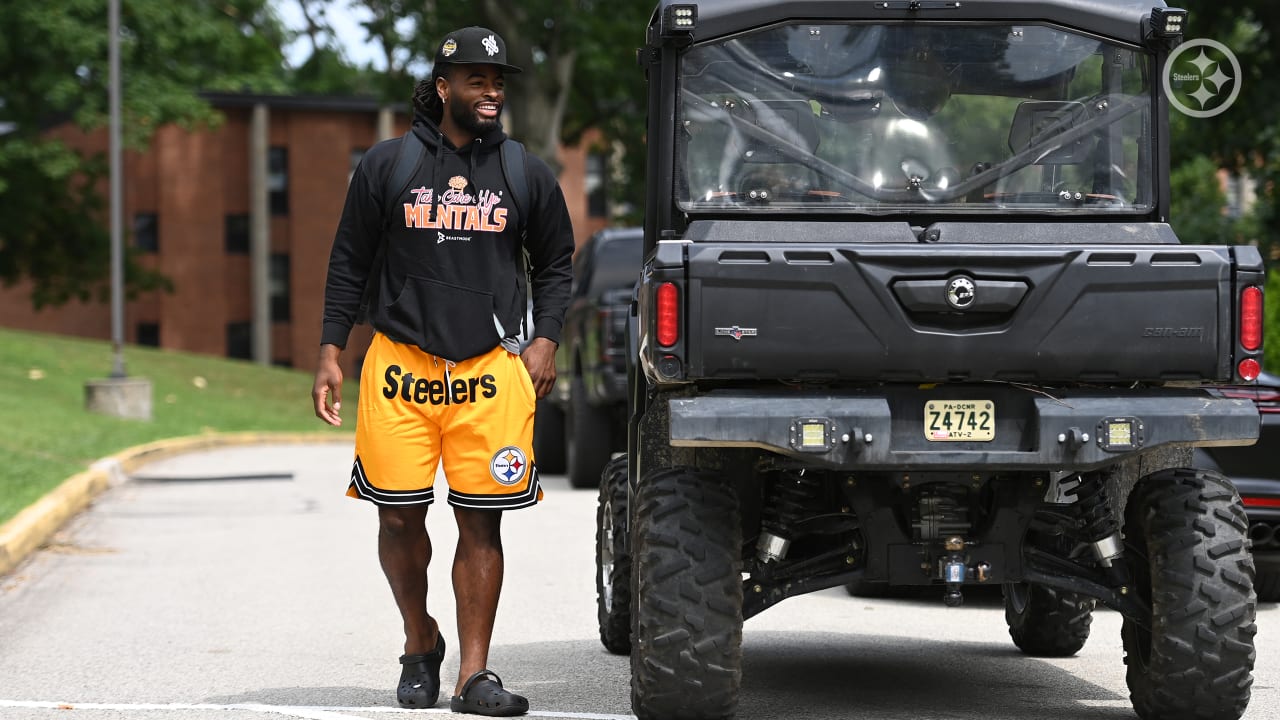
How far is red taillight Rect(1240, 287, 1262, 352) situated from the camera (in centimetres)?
597

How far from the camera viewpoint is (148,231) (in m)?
59.6

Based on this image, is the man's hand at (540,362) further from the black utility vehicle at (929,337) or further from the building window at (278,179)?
the building window at (278,179)

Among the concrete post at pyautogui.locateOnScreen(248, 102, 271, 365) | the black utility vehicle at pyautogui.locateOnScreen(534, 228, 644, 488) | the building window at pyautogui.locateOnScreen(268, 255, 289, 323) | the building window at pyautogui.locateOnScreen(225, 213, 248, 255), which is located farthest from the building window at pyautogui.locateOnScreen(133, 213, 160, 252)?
the black utility vehicle at pyautogui.locateOnScreen(534, 228, 644, 488)

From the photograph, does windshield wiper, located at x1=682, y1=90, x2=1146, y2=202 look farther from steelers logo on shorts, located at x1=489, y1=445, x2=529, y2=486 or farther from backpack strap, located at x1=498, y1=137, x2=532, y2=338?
steelers logo on shorts, located at x1=489, y1=445, x2=529, y2=486

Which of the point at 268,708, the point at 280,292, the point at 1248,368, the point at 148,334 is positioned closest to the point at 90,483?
the point at 268,708

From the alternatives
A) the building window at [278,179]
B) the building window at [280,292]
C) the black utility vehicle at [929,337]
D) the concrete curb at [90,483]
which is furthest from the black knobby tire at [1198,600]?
the building window at [280,292]

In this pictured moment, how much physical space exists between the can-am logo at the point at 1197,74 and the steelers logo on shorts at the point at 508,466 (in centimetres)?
252

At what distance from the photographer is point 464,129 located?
662cm

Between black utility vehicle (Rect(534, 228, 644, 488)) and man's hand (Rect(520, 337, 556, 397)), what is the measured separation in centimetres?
922

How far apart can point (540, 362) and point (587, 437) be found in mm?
10880

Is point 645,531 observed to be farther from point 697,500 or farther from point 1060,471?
point 1060,471

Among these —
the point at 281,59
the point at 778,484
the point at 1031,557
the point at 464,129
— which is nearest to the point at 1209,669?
the point at 1031,557

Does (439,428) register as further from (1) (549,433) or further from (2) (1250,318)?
(1) (549,433)

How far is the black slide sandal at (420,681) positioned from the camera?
671cm
